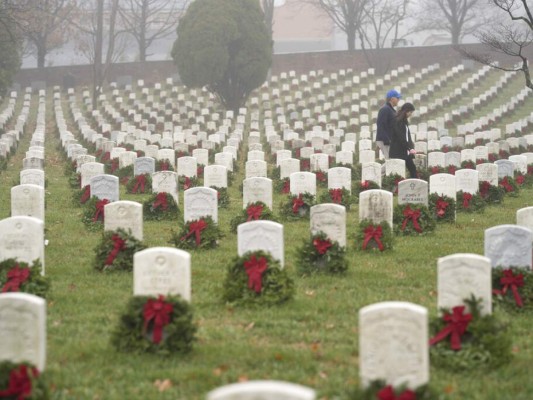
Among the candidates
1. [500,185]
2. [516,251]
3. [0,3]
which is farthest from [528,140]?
[516,251]

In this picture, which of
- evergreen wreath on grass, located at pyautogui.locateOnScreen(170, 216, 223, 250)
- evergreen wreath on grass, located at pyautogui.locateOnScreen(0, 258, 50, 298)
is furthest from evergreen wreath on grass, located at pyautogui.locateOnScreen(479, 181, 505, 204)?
evergreen wreath on grass, located at pyautogui.locateOnScreen(0, 258, 50, 298)

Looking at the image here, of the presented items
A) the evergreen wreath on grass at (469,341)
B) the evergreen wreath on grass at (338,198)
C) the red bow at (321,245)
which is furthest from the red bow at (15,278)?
the evergreen wreath on grass at (338,198)

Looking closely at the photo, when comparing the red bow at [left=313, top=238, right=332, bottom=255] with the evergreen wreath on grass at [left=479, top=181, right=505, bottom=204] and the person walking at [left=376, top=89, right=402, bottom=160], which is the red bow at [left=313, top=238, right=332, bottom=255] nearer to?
the person walking at [left=376, top=89, right=402, bottom=160]

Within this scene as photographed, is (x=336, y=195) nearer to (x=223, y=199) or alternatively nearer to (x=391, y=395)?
(x=223, y=199)

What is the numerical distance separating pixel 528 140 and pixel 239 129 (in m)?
9.37

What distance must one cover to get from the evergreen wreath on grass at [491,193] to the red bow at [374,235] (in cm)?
530

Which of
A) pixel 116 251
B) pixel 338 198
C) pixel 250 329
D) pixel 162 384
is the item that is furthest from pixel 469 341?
pixel 338 198

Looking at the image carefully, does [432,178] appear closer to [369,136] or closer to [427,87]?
[369,136]

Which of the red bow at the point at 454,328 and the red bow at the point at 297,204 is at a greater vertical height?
the red bow at the point at 297,204

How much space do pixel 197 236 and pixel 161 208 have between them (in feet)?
10.3

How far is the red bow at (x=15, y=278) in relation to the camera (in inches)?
361

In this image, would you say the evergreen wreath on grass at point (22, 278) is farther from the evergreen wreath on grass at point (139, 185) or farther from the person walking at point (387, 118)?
the evergreen wreath on grass at point (139, 185)

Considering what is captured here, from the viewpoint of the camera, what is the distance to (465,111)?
36219mm

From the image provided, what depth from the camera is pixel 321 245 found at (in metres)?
10.7
